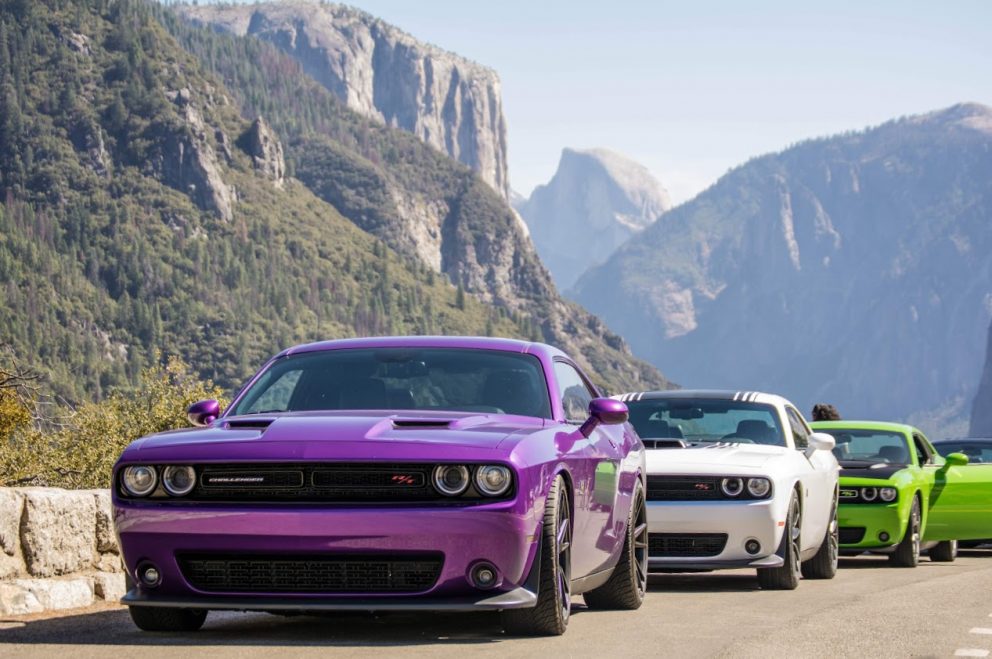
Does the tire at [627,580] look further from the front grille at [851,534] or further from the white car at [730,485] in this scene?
the front grille at [851,534]

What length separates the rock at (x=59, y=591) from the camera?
8.81 metres

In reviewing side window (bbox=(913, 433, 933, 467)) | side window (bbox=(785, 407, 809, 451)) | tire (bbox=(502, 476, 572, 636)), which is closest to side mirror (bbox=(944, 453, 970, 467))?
side window (bbox=(913, 433, 933, 467))

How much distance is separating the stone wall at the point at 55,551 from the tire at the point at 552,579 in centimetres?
286

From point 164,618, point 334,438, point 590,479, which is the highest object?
point 334,438

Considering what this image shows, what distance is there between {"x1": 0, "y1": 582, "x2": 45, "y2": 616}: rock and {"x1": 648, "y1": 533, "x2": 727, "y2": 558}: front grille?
4.65 meters

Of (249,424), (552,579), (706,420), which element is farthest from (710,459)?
(249,424)

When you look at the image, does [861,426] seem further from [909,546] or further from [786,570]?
[786,570]

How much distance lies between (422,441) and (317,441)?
450 millimetres

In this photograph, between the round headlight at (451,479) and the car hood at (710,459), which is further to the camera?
the car hood at (710,459)

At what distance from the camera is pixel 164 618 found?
754cm

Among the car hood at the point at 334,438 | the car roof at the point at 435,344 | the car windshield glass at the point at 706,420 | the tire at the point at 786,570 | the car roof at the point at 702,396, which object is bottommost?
the tire at the point at 786,570

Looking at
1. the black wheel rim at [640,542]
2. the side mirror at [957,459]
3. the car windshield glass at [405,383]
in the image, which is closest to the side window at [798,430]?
the side mirror at [957,459]

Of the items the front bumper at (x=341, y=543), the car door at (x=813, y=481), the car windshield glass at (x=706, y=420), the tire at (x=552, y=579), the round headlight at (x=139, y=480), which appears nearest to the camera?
the front bumper at (x=341, y=543)

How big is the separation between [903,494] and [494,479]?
9436 millimetres
